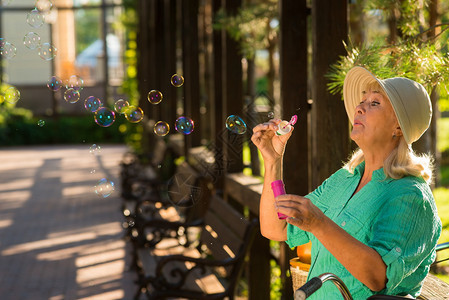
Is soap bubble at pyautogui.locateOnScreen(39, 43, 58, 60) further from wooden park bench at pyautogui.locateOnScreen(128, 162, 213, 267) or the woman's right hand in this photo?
the woman's right hand

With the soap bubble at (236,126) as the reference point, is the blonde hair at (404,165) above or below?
below

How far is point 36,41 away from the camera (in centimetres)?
466

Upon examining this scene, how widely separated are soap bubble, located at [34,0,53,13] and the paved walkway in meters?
2.38

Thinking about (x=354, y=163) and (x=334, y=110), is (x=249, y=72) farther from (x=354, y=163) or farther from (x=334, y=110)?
(x=354, y=163)

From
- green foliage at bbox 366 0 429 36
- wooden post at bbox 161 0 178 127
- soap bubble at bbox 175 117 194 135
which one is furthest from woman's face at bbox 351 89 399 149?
wooden post at bbox 161 0 178 127

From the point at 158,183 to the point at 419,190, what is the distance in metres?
5.60

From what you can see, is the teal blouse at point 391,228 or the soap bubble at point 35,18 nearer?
the teal blouse at point 391,228

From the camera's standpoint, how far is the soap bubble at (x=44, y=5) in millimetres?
4883

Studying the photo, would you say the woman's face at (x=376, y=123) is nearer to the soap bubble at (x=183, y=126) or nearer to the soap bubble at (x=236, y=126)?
the soap bubble at (x=236, y=126)

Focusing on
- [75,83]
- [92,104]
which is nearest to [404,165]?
[92,104]

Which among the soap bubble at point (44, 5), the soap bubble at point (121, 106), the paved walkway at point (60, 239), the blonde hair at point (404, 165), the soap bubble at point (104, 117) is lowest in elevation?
the paved walkway at point (60, 239)

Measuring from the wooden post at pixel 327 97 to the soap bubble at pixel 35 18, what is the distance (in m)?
2.39

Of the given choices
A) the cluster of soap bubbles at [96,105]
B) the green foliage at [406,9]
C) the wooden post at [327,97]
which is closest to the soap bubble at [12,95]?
the cluster of soap bubbles at [96,105]

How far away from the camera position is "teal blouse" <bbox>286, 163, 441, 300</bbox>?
6.26 ft
